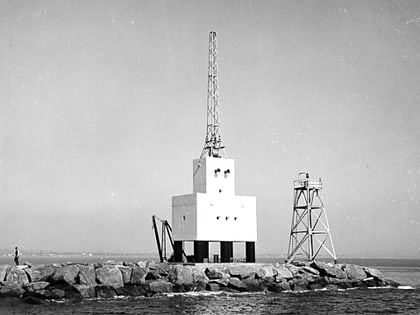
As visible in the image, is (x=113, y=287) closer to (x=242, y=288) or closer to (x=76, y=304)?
(x=76, y=304)

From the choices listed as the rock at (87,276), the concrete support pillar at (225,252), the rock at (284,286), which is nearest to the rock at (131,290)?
the rock at (87,276)

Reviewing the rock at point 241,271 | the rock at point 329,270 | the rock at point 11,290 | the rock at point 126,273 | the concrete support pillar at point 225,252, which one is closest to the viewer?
the rock at point 11,290

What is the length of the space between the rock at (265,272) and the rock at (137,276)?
8826mm

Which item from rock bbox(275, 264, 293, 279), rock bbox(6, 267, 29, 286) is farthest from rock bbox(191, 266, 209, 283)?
rock bbox(6, 267, 29, 286)

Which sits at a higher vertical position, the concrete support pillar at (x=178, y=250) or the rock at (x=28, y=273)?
the concrete support pillar at (x=178, y=250)

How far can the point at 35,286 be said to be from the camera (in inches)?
1791

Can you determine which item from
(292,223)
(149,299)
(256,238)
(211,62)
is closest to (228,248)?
(256,238)

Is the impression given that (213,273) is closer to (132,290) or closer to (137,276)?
(137,276)

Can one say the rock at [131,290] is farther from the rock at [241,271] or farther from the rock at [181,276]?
the rock at [241,271]

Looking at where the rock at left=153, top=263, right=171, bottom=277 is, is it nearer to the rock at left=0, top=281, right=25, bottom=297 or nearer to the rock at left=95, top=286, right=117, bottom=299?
the rock at left=95, top=286, right=117, bottom=299

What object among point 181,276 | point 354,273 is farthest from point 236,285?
point 354,273

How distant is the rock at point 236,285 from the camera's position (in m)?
50.3

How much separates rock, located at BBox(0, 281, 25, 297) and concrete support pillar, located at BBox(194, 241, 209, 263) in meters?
14.4

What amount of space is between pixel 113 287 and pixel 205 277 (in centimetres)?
689
